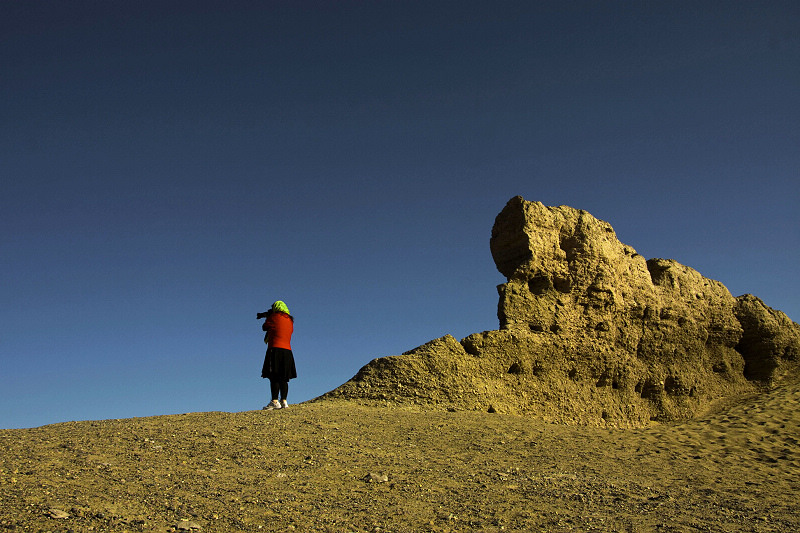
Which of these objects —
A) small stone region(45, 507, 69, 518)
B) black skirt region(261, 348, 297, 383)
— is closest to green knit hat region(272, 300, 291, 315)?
black skirt region(261, 348, 297, 383)

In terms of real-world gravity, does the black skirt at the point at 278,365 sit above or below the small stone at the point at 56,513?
above

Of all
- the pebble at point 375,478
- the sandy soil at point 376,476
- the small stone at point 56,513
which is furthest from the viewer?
the pebble at point 375,478

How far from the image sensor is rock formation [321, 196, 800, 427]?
32.9 feet

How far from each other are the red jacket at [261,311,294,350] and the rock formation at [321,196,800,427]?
1.24 meters

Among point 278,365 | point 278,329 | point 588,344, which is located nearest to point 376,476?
point 278,365

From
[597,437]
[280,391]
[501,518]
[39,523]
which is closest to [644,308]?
[597,437]

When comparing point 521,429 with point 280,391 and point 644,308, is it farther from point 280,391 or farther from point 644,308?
point 644,308

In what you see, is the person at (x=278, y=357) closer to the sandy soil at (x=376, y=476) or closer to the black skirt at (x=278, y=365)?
the black skirt at (x=278, y=365)

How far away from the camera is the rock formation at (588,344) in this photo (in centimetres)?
1002

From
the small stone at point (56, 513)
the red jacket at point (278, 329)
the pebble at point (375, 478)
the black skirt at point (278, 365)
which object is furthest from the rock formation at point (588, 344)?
the small stone at point (56, 513)

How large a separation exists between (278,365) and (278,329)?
1.81 feet

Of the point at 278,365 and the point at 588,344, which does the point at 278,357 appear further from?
the point at 588,344

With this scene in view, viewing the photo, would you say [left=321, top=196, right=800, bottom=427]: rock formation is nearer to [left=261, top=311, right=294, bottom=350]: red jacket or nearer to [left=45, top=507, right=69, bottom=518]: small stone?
[left=261, top=311, right=294, bottom=350]: red jacket

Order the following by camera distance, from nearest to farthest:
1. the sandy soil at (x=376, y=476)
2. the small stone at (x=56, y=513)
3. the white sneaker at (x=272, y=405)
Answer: the small stone at (x=56, y=513)
the sandy soil at (x=376, y=476)
the white sneaker at (x=272, y=405)
